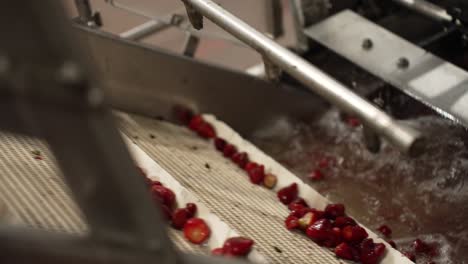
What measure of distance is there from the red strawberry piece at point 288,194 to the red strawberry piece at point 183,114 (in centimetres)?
44

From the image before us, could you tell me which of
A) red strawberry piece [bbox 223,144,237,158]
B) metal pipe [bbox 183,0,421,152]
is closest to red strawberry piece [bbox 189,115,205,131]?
red strawberry piece [bbox 223,144,237,158]

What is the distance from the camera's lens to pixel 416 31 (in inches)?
85.7

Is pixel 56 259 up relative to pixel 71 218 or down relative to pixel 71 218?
up

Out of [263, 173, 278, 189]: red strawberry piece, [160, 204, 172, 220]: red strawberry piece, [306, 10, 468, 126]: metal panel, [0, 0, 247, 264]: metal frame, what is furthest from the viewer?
[263, 173, 278, 189]: red strawberry piece

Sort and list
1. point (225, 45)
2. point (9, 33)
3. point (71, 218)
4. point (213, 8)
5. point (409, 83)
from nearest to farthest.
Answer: point (9, 33) < point (71, 218) < point (213, 8) < point (409, 83) < point (225, 45)

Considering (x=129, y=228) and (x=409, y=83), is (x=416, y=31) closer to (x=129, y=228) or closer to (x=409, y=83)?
(x=409, y=83)

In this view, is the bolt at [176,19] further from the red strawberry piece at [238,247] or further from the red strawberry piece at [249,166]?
the red strawberry piece at [238,247]

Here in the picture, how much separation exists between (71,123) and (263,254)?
746 millimetres

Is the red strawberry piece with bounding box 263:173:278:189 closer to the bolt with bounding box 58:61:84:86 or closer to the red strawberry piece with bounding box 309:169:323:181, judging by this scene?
the red strawberry piece with bounding box 309:169:323:181

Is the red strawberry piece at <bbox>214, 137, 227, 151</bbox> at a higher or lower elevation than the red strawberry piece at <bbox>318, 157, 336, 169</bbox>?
higher

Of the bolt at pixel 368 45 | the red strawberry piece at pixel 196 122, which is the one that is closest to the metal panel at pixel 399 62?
the bolt at pixel 368 45

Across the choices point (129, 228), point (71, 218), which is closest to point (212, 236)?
point (71, 218)

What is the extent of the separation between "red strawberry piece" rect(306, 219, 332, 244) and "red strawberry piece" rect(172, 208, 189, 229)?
0.97 ft

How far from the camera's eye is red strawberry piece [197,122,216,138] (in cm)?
189
